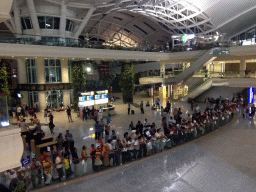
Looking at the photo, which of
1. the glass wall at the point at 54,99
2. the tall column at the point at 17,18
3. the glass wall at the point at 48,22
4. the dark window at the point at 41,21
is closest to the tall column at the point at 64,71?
the glass wall at the point at 54,99

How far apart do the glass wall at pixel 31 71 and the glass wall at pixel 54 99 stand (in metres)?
2.22

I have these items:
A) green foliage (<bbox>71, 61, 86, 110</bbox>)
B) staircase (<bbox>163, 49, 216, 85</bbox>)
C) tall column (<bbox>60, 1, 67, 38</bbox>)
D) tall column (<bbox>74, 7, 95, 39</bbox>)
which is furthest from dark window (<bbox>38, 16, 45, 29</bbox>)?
staircase (<bbox>163, 49, 216, 85</bbox>)

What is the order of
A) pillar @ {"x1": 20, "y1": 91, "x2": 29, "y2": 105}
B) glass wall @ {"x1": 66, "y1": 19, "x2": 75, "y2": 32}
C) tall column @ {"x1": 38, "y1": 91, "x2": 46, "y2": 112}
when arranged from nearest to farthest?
tall column @ {"x1": 38, "y1": 91, "x2": 46, "y2": 112}, pillar @ {"x1": 20, "y1": 91, "x2": 29, "y2": 105}, glass wall @ {"x1": 66, "y1": 19, "x2": 75, "y2": 32}

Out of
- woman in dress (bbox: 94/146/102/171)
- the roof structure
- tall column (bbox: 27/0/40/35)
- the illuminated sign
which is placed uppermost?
the roof structure

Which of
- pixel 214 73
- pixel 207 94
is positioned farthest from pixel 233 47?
pixel 207 94

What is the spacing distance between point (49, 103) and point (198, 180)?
19.9 metres

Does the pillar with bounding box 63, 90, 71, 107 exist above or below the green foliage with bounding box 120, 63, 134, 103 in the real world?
below

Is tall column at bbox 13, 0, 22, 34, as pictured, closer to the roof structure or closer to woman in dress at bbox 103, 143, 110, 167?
the roof structure

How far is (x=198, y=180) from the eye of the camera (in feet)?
24.4

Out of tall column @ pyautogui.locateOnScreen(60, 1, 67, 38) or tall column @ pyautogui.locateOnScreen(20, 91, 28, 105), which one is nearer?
tall column @ pyautogui.locateOnScreen(60, 1, 67, 38)

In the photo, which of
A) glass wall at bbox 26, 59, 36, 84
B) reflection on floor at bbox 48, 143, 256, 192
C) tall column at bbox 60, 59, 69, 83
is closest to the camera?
reflection on floor at bbox 48, 143, 256, 192

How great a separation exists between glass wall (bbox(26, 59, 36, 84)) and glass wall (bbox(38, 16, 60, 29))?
429cm

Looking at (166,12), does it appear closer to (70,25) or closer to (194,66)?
(194,66)

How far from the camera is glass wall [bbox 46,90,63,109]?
23.5 m
